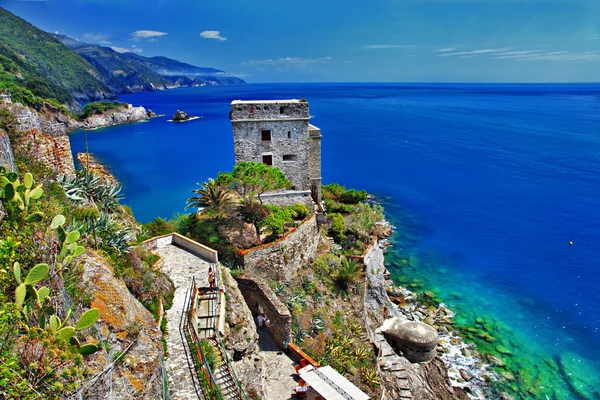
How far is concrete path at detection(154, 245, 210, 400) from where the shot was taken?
11.3 m

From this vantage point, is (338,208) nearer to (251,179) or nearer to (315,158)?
(315,158)

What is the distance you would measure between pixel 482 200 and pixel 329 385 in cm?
4496

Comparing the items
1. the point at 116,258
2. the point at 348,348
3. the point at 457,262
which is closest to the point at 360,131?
the point at 457,262

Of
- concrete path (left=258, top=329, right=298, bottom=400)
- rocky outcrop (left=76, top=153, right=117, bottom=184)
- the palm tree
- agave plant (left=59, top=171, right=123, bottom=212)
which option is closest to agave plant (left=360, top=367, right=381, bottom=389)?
concrete path (left=258, top=329, right=298, bottom=400)

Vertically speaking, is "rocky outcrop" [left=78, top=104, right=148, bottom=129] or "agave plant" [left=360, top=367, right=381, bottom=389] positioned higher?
"rocky outcrop" [left=78, top=104, right=148, bottom=129]

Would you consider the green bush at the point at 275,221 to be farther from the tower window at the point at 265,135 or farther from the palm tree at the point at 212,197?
the tower window at the point at 265,135

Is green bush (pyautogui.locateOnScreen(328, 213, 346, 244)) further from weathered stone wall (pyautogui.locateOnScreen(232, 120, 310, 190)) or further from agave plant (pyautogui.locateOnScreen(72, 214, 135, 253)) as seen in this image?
agave plant (pyautogui.locateOnScreen(72, 214, 135, 253))

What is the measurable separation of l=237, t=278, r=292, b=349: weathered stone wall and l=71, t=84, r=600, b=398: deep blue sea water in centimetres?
1570

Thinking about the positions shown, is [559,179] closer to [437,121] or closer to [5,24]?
[437,121]

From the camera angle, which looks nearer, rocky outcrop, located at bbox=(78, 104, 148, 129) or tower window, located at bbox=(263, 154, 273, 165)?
tower window, located at bbox=(263, 154, 273, 165)

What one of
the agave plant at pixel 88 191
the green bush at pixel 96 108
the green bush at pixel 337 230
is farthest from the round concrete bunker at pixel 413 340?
the green bush at pixel 96 108

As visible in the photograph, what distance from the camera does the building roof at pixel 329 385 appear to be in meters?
14.8

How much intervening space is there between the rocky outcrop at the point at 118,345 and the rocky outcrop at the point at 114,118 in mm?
105430

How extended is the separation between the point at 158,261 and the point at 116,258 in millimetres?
5016
